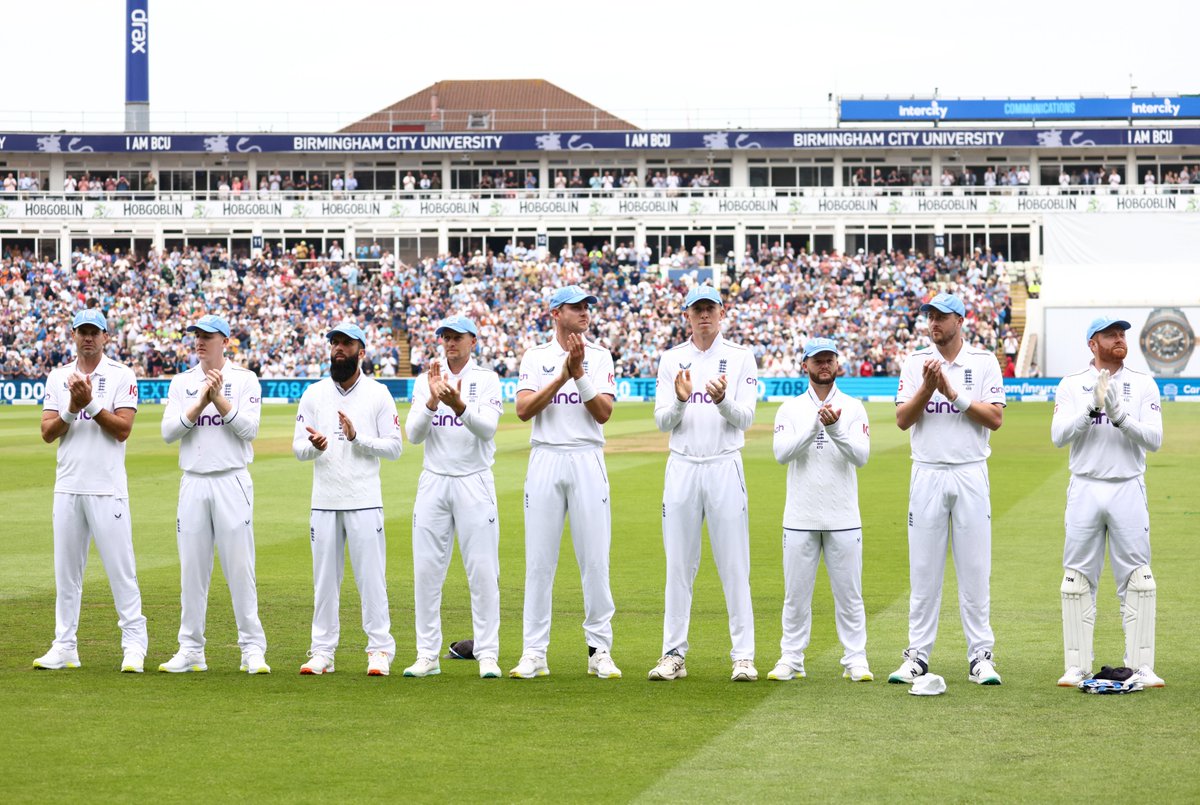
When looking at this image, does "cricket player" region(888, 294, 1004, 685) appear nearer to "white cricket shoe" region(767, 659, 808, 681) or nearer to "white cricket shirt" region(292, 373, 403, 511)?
"white cricket shoe" region(767, 659, 808, 681)

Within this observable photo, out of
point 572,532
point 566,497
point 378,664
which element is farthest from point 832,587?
point 378,664

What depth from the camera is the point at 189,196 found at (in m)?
64.4

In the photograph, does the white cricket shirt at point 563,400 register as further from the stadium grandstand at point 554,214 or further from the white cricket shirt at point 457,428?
the stadium grandstand at point 554,214

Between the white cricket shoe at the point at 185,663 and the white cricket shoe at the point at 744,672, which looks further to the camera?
the white cricket shoe at the point at 185,663

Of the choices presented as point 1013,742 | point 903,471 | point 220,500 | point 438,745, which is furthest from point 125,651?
point 903,471

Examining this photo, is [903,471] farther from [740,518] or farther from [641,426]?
[740,518]

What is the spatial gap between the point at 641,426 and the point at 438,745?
29.0 m

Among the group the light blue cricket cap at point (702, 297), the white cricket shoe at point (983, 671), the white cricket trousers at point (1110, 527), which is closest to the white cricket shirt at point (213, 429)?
the light blue cricket cap at point (702, 297)

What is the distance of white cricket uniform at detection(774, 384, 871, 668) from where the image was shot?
9.10 metres

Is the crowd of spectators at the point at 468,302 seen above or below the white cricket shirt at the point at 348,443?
above

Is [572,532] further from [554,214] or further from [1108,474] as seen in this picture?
[554,214]

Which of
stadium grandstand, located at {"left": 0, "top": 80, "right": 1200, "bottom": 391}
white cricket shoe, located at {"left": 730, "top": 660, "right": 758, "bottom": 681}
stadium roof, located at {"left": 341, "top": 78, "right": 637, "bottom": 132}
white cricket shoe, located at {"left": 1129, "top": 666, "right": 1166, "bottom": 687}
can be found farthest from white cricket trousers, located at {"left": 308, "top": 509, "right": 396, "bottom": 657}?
stadium roof, located at {"left": 341, "top": 78, "right": 637, "bottom": 132}

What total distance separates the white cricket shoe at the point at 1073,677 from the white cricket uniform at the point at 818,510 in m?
1.20

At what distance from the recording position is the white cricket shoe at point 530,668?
9125 mm
